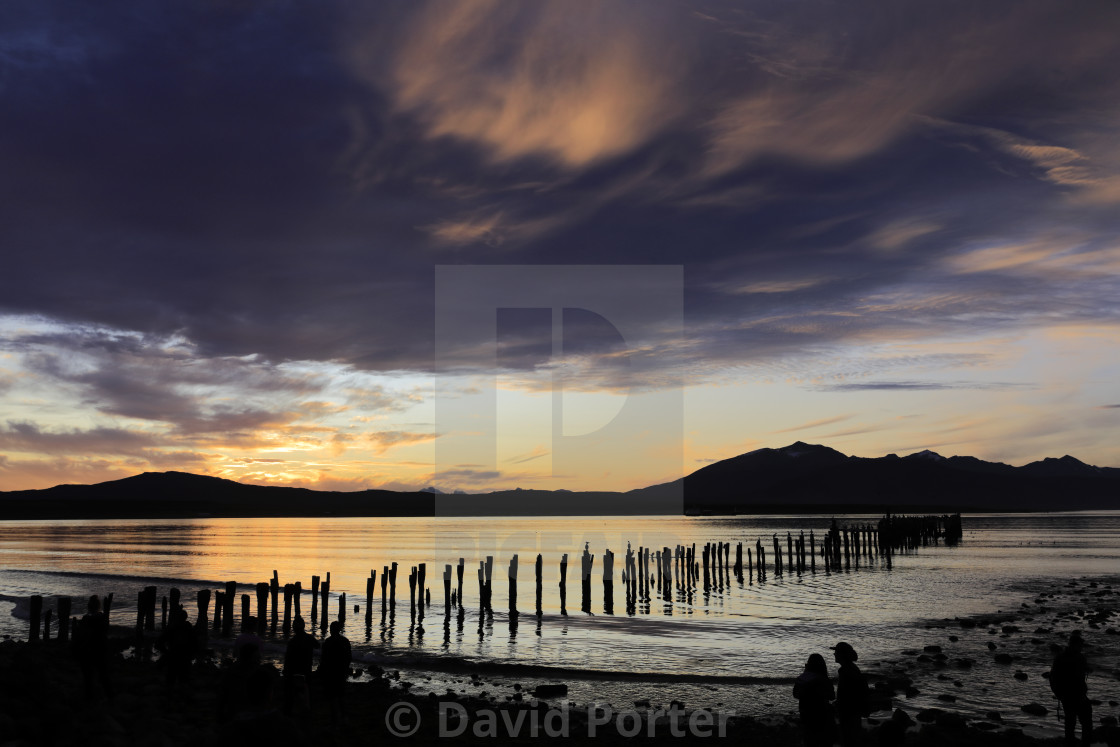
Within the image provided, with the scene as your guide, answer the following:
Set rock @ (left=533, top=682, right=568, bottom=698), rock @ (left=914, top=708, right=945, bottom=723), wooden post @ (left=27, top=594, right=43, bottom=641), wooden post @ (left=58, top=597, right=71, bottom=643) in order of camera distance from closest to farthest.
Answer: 1. rock @ (left=914, top=708, right=945, bottom=723)
2. rock @ (left=533, top=682, right=568, bottom=698)
3. wooden post @ (left=58, top=597, right=71, bottom=643)
4. wooden post @ (left=27, top=594, right=43, bottom=641)

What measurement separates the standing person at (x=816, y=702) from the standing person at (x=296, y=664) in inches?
Answer: 330

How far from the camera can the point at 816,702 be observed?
10680 millimetres

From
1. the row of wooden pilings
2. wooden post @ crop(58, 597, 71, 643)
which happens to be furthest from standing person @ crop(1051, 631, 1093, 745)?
wooden post @ crop(58, 597, 71, 643)

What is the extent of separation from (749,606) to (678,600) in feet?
15.2

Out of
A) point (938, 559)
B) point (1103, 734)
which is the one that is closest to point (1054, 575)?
point (938, 559)

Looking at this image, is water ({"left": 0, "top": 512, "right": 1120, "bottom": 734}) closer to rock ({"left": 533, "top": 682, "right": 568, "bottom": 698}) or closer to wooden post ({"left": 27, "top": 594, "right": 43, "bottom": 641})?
rock ({"left": 533, "top": 682, "right": 568, "bottom": 698})

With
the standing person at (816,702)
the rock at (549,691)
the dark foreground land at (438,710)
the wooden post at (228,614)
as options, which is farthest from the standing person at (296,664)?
the wooden post at (228,614)

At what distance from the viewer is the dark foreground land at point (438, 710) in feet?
36.7

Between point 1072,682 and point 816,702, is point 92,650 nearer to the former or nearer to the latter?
point 816,702

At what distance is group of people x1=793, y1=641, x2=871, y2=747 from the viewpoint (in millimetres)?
10688

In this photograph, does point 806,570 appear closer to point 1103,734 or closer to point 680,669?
point 680,669

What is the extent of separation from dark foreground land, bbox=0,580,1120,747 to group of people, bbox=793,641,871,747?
0.61 m

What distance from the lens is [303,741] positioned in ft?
27.1

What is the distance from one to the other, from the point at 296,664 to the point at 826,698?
29.9ft
